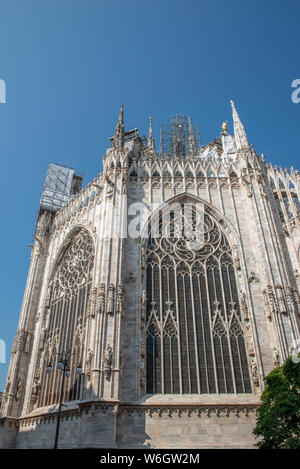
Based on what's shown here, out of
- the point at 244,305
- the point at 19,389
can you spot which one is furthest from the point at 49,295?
the point at 244,305

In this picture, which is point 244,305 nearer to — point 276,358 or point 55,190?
point 276,358

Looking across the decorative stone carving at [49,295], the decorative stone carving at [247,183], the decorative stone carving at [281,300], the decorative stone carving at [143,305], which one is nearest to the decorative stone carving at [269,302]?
the decorative stone carving at [281,300]

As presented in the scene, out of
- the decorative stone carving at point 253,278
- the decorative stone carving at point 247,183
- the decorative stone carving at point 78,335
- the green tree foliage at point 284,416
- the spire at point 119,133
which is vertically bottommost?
the green tree foliage at point 284,416

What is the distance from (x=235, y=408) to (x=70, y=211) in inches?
820

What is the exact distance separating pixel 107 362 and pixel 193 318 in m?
5.90

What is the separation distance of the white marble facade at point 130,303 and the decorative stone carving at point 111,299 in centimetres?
7

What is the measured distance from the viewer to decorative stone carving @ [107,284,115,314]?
20141mm

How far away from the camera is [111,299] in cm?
2050

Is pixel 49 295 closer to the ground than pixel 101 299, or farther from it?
farther from it

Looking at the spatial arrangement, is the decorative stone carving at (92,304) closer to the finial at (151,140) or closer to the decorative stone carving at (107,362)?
the decorative stone carving at (107,362)

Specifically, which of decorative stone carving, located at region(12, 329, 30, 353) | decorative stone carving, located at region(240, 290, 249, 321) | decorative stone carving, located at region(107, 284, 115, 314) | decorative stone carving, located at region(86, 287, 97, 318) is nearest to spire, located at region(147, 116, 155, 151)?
decorative stone carving, located at region(240, 290, 249, 321)

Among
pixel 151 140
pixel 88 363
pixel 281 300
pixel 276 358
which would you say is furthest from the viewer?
pixel 151 140

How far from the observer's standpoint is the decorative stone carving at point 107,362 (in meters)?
18.3

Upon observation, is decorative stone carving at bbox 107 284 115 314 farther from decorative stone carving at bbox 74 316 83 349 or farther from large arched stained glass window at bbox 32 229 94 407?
decorative stone carving at bbox 74 316 83 349
